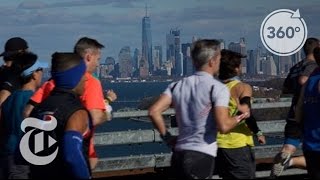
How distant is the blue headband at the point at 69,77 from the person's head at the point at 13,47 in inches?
76.3

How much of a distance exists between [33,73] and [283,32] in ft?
13.3

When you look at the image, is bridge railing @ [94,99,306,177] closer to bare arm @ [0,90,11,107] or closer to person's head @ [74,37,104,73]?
person's head @ [74,37,104,73]

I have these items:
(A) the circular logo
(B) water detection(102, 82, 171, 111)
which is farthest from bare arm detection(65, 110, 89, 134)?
(A) the circular logo

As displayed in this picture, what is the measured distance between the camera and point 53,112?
4613 mm

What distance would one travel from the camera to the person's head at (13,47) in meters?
6.57

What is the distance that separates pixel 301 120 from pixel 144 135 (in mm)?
3454

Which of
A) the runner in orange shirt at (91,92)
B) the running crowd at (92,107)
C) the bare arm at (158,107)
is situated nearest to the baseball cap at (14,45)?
the running crowd at (92,107)

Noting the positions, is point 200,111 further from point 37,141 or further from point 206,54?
point 37,141

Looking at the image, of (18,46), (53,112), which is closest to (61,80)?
(53,112)

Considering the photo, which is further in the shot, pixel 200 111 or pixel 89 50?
A: pixel 89 50

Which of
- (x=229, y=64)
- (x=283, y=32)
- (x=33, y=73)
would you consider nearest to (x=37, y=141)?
(x=33, y=73)

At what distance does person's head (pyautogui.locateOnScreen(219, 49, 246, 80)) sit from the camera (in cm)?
683

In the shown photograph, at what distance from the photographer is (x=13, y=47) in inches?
260

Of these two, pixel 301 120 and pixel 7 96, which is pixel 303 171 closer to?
pixel 301 120
